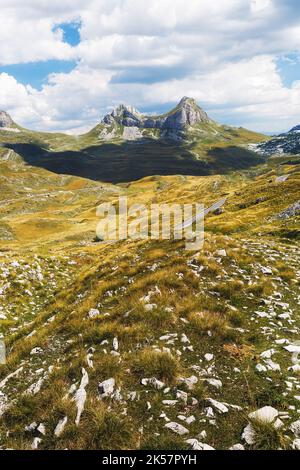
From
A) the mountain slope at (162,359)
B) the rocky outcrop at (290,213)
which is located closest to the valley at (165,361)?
the mountain slope at (162,359)

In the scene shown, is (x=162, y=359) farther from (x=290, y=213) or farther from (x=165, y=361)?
(x=290, y=213)

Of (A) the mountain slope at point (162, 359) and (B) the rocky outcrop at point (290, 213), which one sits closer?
(A) the mountain slope at point (162, 359)

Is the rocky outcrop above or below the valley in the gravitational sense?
below

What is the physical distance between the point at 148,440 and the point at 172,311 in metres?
5.63

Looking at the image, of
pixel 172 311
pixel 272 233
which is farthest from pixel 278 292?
pixel 272 233

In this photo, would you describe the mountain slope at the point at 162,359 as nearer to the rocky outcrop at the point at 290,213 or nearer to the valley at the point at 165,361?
→ the valley at the point at 165,361

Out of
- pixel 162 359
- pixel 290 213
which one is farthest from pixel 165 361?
pixel 290 213

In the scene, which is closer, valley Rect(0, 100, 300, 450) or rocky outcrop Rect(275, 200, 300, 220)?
valley Rect(0, 100, 300, 450)

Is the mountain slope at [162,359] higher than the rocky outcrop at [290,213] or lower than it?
higher

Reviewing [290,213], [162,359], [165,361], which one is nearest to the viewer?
[165,361]

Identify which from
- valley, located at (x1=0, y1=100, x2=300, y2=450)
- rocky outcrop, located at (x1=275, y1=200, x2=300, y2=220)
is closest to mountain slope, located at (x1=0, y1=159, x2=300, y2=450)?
valley, located at (x1=0, y1=100, x2=300, y2=450)

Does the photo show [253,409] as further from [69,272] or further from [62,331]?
[69,272]

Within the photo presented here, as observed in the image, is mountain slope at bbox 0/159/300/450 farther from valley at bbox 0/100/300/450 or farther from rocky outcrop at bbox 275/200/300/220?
rocky outcrop at bbox 275/200/300/220
